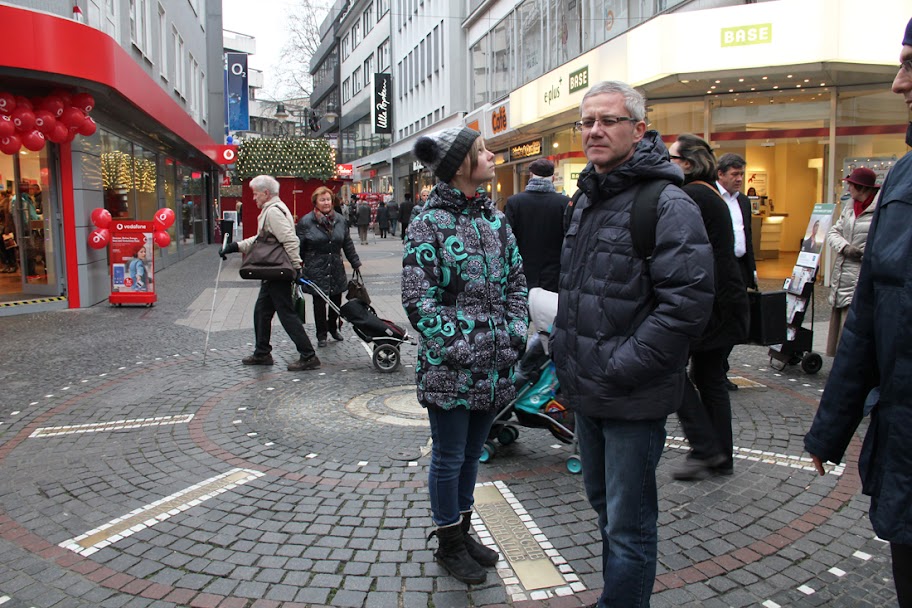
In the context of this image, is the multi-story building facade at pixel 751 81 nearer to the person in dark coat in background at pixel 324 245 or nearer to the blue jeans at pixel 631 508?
the person in dark coat in background at pixel 324 245

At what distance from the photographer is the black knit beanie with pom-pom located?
10.0ft

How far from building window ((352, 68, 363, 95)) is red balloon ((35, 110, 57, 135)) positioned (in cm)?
4516

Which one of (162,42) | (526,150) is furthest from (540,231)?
(526,150)

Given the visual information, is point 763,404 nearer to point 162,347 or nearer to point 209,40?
point 162,347

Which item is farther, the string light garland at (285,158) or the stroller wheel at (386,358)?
the string light garland at (285,158)

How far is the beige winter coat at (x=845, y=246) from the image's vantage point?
21.0 ft

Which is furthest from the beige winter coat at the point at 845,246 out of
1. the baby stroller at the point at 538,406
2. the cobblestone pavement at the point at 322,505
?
the baby stroller at the point at 538,406

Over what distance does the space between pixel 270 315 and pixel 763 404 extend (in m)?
4.95

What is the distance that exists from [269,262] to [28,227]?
7534 millimetres

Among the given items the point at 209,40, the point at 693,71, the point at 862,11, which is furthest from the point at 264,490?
the point at 209,40

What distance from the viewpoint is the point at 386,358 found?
7441 mm

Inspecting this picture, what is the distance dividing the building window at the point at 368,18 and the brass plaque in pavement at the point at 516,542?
49.9 meters

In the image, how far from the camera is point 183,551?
3590 millimetres

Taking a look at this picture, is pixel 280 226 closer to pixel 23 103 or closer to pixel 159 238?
pixel 23 103
